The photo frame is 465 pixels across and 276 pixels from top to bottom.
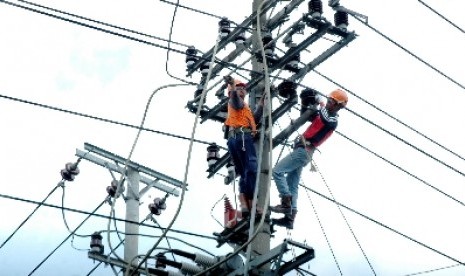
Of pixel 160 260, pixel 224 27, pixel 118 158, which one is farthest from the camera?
pixel 118 158

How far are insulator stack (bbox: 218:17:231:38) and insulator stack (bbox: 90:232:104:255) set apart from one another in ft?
10.9

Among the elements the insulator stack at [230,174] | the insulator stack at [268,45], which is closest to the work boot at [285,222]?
the insulator stack at [230,174]

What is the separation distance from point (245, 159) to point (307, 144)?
1227 millimetres

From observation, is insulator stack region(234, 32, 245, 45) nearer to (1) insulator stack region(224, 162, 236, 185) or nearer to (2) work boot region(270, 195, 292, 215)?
(1) insulator stack region(224, 162, 236, 185)

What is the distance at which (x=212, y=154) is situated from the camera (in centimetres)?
1377

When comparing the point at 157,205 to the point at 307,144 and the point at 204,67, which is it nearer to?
the point at 204,67

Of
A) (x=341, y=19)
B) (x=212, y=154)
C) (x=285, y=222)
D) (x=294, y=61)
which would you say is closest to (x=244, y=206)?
(x=285, y=222)

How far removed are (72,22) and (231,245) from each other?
130 inches

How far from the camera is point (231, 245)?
41.0 feet

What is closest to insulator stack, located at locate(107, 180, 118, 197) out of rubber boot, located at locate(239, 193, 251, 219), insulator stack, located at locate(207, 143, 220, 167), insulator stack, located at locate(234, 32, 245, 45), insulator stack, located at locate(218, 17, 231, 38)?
insulator stack, located at locate(207, 143, 220, 167)

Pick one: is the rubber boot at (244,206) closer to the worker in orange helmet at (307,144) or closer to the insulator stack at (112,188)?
the worker in orange helmet at (307,144)

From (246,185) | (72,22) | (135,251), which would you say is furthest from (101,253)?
(72,22)

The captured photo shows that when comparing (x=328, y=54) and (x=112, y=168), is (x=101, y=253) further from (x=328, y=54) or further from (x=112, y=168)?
(x=328, y=54)

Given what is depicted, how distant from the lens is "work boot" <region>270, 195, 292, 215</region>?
12711 mm
